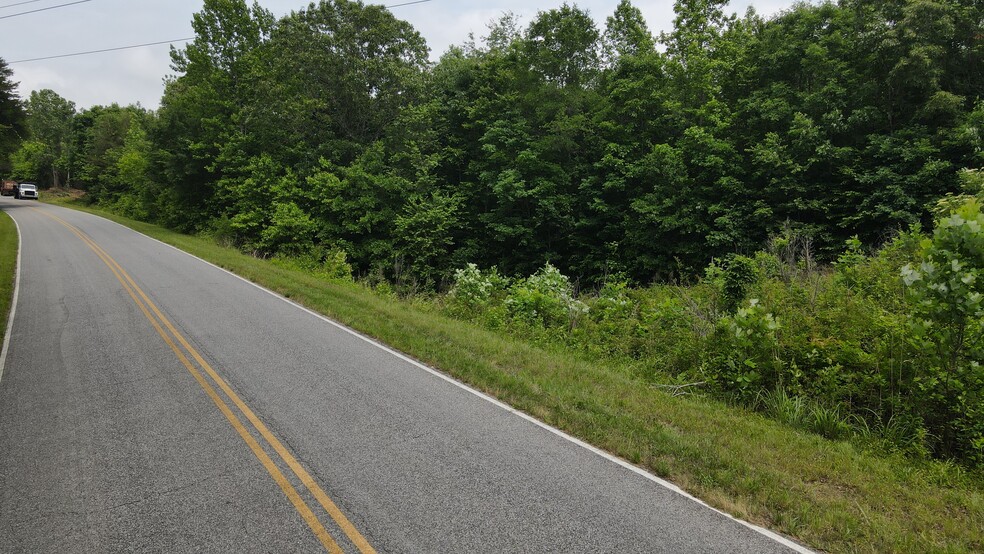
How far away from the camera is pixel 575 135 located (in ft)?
85.5

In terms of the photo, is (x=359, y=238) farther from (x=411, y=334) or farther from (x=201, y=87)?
(x=411, y=334)

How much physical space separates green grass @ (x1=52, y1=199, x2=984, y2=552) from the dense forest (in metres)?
1.41

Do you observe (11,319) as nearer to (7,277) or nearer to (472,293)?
(7,277)

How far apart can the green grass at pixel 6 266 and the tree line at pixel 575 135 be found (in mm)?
8600

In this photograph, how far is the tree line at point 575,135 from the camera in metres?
18.1

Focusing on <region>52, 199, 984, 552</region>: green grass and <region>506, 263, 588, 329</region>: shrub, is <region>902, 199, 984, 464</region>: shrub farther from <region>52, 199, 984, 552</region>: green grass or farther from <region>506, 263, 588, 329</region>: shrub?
<region>506, 263, 588, 329</region>: shrub

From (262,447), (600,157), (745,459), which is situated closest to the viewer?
(745,459)

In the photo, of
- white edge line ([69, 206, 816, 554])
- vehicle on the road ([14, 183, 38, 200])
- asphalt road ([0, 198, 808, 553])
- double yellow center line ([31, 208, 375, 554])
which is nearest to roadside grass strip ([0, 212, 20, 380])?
asphalt road ([0, 198, 808, 553])

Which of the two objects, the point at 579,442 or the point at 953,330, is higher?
the point at 953,330

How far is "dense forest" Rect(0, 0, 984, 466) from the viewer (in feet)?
36.5

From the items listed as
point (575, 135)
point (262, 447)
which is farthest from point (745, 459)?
point (575, 135)

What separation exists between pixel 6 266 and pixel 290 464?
18.7 metres

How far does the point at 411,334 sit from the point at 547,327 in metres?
3.02

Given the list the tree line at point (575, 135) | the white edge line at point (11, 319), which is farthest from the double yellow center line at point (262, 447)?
the tree line at point (575, 135)
